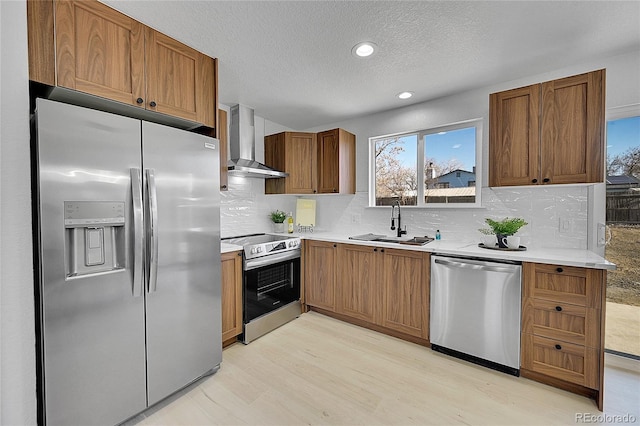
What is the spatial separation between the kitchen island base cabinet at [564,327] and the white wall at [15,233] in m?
2.90

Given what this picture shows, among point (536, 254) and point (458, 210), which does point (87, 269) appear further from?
point (458, 210)

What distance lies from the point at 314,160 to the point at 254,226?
1.19 metres

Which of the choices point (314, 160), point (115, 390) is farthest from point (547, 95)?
point (115, 390)

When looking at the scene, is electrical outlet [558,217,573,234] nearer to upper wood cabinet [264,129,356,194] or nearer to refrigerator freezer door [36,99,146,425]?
upper wood cabinet [264,129,356,194]

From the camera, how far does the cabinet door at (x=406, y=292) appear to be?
250 centimetres

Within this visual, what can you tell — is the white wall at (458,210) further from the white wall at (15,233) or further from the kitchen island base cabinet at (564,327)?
the white wall at (15,233)

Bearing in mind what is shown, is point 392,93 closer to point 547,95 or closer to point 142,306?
point 547,95

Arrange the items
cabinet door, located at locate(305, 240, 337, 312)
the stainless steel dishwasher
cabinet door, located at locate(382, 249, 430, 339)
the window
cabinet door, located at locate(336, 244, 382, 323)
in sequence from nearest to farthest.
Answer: the stainless steel dishwasher
cabinet door, located at locate(382, 249, 430, 339)
cabinet door, located at locate(336, 244, 382, 323)
the window
cabinet door, located at locate(305, 240, 337, 312)

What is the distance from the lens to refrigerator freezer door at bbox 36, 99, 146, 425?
4.33 feet

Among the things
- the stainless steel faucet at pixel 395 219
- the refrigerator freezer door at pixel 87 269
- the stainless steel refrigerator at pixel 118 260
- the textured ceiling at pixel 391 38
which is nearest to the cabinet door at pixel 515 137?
the textured ceiling at pixel 391 38

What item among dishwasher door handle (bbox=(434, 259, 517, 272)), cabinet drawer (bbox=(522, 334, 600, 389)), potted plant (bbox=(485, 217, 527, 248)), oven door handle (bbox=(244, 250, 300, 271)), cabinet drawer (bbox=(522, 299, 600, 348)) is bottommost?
cabinet drawer (bbox=(522, 334, 600, 389))

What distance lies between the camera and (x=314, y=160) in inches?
143

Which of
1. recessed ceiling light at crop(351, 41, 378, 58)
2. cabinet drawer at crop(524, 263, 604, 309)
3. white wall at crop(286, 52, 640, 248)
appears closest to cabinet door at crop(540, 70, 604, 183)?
white wall at crop(286, 52, 640, 248)

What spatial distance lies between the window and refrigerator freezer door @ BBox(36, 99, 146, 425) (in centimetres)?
276
